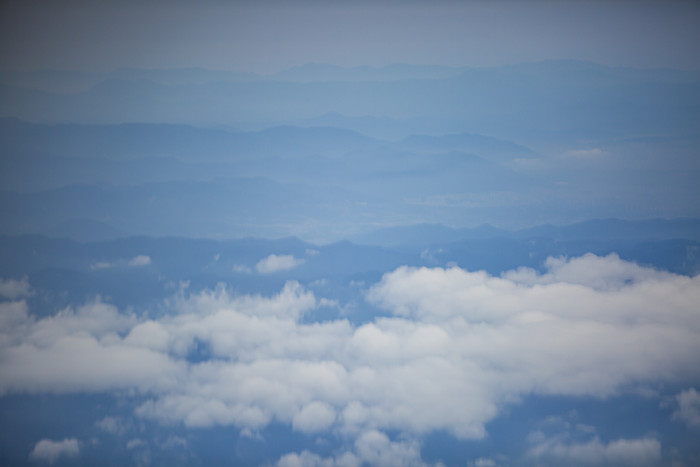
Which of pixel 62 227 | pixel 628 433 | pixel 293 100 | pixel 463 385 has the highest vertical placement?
pixel 293 100

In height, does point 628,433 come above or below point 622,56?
below

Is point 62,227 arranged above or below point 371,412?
above

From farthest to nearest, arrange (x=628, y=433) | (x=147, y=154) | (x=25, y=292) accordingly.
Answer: (x=147, y=154) → (x=25, y=292) → (x=628, y=433)

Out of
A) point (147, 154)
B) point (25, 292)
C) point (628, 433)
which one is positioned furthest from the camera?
point (147, 154)

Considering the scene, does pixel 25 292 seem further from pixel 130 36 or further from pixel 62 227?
pixel 130 36

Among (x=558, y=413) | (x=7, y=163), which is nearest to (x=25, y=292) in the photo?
(x=7, y=163)

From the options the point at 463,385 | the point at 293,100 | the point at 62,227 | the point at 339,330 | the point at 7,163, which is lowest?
the point at 463,385

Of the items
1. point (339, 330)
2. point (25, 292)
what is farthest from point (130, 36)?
point (339, 330)

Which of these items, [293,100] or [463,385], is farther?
[293,100]

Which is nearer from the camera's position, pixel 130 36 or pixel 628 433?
pixel 628 433

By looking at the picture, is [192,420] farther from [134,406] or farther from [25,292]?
[25,292]
